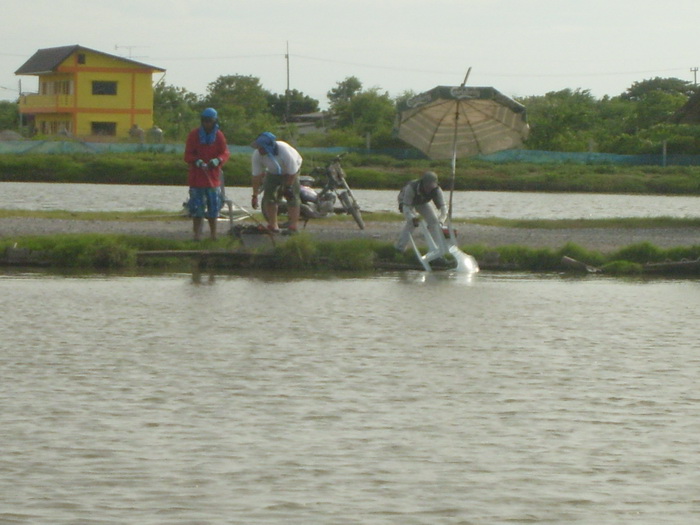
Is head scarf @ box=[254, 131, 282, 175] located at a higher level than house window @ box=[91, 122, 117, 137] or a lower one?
lower

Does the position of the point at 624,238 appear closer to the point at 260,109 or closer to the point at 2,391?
the point at 2,391

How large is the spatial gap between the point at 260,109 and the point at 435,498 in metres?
106

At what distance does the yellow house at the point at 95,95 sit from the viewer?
83188 millimetres

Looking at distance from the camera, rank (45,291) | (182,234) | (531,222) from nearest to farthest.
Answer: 1. (45,291)
2. (182,234)
3. (531,222)

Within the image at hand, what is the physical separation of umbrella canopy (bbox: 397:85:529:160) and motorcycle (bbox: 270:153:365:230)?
1.11 metres

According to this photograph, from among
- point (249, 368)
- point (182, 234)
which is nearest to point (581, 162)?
point (182, 234)

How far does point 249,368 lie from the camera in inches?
384

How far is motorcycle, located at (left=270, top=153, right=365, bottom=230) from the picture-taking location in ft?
69.3

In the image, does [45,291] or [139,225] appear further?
[139,225]

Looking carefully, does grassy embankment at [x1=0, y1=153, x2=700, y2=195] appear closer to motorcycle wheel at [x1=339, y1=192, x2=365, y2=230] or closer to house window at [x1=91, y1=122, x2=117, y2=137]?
house window at [x1=91, y1=122, x2=117, y2=137]

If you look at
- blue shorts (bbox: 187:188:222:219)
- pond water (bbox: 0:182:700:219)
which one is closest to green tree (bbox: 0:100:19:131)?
pond water (bbox: 0:182:700:219)

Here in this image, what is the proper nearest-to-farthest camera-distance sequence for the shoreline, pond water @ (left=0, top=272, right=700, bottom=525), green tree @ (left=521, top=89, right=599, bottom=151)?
pond water @ (left=0, top=272, right=700, bottom=525)
the shoreline
green tree @ (left=521, top=89, right=599, bottom=151)

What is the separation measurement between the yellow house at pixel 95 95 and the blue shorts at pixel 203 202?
65.4 meters

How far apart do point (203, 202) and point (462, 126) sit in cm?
498
